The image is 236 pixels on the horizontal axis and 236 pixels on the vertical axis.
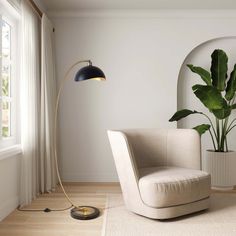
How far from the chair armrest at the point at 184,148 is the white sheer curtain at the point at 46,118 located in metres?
1.42

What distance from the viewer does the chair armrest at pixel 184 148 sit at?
288cm

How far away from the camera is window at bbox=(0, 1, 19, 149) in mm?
2842

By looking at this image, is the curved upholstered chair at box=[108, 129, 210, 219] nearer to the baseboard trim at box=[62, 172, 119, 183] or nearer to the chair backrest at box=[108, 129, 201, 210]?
the chair backrest at box=[108, 129, 201, 210]

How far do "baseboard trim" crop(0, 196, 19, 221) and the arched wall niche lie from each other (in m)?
2.39

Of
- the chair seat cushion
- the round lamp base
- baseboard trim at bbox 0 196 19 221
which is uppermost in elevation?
the chair seat cushion

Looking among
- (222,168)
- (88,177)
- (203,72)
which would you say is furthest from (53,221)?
(203,72)

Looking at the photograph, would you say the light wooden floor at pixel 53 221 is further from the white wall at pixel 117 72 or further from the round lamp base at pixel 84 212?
the white wall at pixel 117 72

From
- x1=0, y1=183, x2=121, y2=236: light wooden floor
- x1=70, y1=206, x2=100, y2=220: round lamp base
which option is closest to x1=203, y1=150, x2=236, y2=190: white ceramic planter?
x1=0, y1=183, x2=121, y2=236: light wooden floor

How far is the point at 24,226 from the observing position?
2.42 meters

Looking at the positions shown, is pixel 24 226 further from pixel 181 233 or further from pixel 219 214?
pixel 219 214

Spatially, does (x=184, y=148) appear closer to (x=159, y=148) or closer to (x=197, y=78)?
(x=159, y=148)

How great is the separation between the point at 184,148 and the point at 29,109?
1.69 meters

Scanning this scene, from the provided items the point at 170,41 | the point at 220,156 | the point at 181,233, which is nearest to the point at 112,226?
the point at 181,233

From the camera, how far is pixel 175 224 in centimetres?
243
